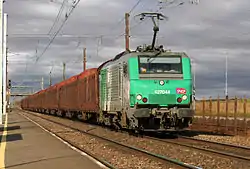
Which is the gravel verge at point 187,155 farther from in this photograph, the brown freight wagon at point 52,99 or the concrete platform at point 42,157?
the brown freight wagon at point 52,99

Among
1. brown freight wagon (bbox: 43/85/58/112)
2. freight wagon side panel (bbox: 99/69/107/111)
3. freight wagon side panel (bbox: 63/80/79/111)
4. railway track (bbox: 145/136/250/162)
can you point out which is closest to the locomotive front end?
railway track (bbox: 145/136/250/162)

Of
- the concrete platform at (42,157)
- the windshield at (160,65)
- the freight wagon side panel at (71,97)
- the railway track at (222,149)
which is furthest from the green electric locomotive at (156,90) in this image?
the freight wagon side panel at (71,97)

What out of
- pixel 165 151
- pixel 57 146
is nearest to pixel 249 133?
pixel 165 151

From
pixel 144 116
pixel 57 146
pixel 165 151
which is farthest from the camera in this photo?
pixel 144 116

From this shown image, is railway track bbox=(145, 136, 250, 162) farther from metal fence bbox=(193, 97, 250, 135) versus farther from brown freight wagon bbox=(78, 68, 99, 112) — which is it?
brown freight wagon bbox=(78, 68, 99, 112)

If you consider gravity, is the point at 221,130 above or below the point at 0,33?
below

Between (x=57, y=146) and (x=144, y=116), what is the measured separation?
3.42 metres

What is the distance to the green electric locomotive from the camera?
16.7 meters

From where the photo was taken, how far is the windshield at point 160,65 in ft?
56.1

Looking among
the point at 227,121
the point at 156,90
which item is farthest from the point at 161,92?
the point at 227,121

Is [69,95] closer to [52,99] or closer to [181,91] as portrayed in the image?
[52,99]

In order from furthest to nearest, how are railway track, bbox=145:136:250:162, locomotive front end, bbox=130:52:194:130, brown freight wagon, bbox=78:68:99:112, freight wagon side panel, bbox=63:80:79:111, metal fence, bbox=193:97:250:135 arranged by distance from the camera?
freight wagon side panel, bbox=63:80:79:111 < brown freight wagon, bbox=78:68:99:112 < metal fence, bbox=193:97:250:135 < locomotive front end, bbox=130:52:194:130 < railway track, bbox=145:136:250:162

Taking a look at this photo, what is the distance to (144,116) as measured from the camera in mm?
16375

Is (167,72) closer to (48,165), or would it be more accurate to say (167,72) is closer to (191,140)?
(191,140)
